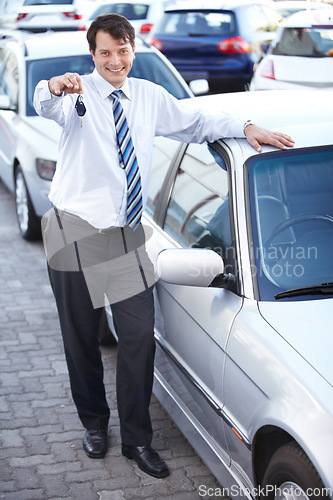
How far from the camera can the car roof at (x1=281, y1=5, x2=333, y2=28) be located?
10.2m

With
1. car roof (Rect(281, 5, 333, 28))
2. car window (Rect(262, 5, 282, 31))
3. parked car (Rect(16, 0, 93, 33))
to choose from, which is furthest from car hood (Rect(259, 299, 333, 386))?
car window (Rect(262, 5, 282, 31))

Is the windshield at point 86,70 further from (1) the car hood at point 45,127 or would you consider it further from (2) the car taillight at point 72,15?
(2) the car taillight at point 72,15

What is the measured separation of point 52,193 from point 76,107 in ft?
1.54

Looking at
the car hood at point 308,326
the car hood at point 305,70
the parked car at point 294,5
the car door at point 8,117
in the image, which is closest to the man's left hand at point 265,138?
the car hood at point 308,326

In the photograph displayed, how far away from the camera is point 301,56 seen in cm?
1014

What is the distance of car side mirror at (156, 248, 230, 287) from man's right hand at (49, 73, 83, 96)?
0.79 meters

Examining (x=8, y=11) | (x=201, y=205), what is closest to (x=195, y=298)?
(x=201, y=205)

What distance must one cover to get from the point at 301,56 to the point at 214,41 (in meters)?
2.65

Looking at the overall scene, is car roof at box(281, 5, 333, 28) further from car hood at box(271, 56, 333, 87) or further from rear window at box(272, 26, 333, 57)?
car hood at box(271, 56, 333, 87)

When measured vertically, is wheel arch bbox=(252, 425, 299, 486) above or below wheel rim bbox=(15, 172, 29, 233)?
above

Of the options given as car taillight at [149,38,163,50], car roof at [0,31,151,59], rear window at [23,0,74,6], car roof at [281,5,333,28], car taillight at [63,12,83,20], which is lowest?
rear window at [23,0,74,6]

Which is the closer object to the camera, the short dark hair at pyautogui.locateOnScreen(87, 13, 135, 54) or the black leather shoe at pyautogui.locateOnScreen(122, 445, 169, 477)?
the short dark hair at pyautogui.locateOnScreen(87, 13, 135, 54)

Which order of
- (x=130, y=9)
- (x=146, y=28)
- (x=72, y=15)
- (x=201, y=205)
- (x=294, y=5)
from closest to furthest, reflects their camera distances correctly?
(x=201, y=205)
(x=72, y=15)
(x=146, y=28)
(x=130, y=9)
(x=294, y=5)

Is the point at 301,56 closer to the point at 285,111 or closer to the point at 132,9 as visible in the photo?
the point at 285,111
